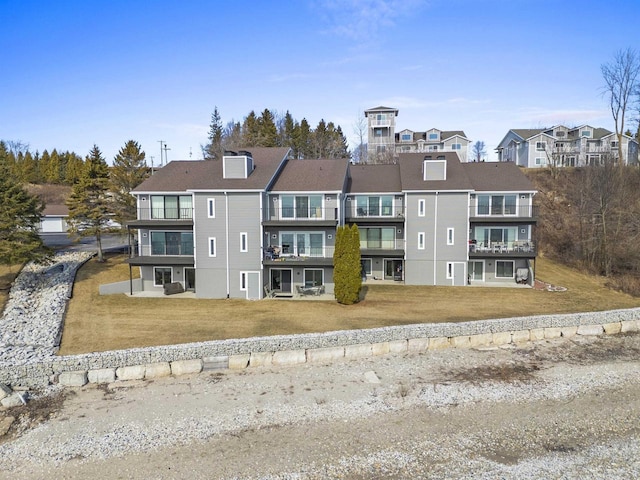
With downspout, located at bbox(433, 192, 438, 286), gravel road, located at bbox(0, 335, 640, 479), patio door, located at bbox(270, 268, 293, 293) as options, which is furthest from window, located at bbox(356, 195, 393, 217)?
gravel road, located at bbox(0, 335, 640, 479)

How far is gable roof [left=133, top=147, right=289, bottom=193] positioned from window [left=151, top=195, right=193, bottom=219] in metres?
0.55

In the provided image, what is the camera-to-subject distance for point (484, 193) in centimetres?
3238

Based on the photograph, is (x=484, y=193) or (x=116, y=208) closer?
(x=484, y=193)

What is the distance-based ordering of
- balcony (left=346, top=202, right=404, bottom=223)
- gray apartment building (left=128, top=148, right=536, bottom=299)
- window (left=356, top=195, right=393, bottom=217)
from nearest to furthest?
1. gray apartment building (left=128, top=148, right=536, bottom=299)
2. balcony (left=346, top=202, right=404, bottom=223)
3. window (left=356, top=195, right=393, bottom=217)

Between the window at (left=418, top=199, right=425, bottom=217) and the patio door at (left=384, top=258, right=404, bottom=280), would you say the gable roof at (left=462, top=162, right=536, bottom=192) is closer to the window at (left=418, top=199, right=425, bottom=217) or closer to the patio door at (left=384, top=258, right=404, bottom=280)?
the window at (left=418, top=199, right=425, bottom=217)

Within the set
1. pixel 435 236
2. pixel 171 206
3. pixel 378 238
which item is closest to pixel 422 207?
pixel 435 236

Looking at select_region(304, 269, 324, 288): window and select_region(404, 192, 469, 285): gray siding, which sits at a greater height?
select_region(404, 192, 469, 285): gray siding

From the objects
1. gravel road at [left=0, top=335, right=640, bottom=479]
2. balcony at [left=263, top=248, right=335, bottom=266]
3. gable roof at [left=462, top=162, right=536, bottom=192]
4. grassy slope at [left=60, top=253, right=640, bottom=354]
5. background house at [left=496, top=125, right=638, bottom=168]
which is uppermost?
background house at [left=496, top=125, right=638, bottom=168]

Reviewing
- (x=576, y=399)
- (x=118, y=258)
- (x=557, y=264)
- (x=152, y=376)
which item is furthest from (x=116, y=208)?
(x=557, y=264)

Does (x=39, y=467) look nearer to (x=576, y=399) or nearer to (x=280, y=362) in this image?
(x=280, y=362)

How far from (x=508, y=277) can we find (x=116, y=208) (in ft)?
104

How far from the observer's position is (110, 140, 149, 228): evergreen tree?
3800cm

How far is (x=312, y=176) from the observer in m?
31.8

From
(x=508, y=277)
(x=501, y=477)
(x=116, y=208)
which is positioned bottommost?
(x=501, y=477)
